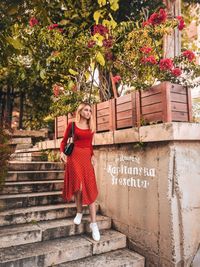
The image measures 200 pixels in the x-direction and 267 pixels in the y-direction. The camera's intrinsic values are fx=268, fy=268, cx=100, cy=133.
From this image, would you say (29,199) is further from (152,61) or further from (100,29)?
(100,29)

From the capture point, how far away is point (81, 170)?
419cm

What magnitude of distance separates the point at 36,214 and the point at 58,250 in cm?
86

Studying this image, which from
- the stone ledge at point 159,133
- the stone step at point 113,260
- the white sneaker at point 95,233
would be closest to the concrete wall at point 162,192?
the stone ledge at point 159,133

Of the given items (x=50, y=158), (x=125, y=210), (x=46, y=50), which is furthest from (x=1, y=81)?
(x=125, y=210)

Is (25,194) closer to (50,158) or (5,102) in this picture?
(50,158)

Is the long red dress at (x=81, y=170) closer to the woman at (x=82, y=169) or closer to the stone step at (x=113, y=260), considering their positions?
the woman at (x=82, y=169)

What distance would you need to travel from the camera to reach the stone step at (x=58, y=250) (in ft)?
11.2

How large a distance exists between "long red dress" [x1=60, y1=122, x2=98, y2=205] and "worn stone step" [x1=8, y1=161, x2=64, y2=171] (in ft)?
5.67

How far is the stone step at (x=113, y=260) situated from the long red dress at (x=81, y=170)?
2.62 feet

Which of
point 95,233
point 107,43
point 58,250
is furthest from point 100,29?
point 58,250

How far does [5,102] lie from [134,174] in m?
6.77

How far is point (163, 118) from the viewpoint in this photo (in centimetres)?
375

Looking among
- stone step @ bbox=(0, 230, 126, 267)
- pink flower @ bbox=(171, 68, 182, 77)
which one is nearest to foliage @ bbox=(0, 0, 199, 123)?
pink flower @ bbox=(171, 68, 182, 77)

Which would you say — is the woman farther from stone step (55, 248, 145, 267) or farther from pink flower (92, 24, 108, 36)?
pink flower (92, 24, 108, 36)
